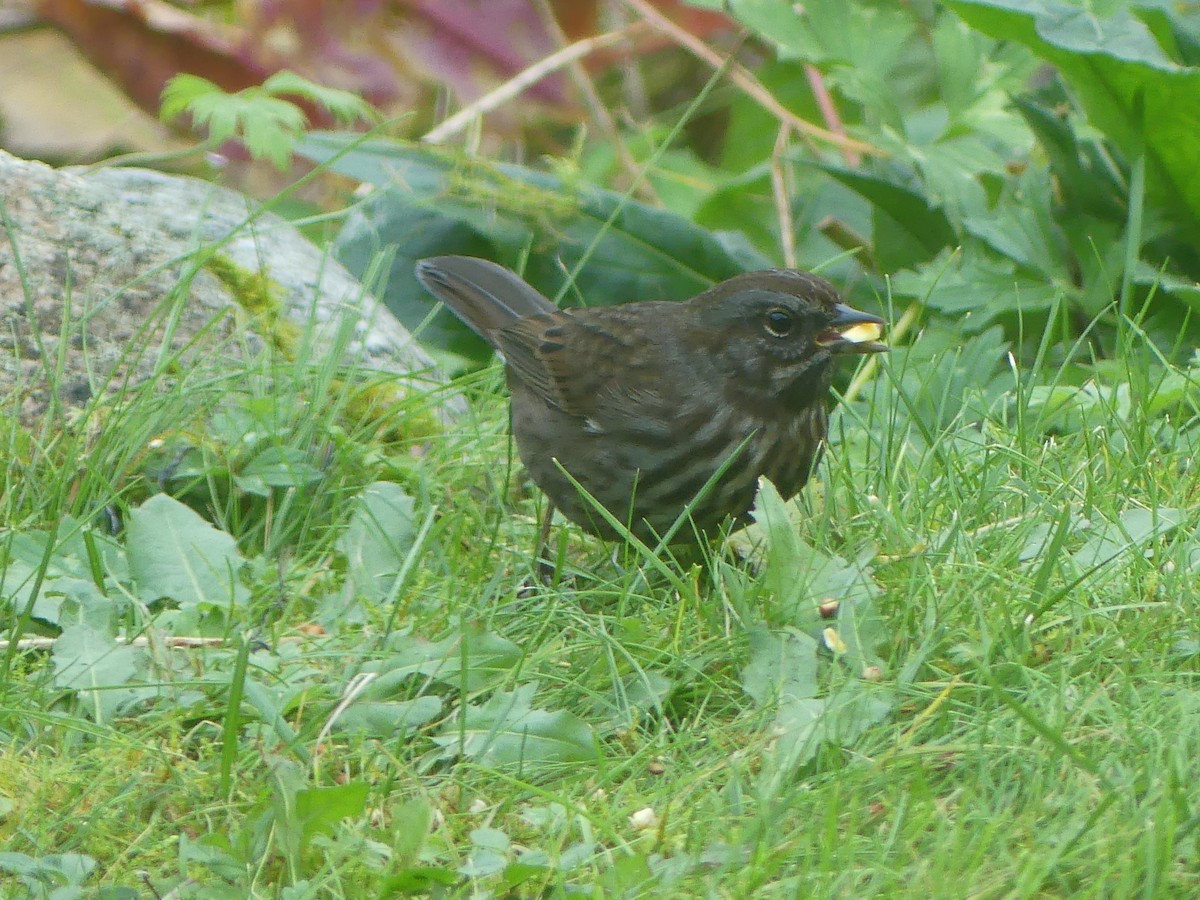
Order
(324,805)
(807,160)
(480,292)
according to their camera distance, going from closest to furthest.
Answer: (324,805)
(480,292)
(807,160)

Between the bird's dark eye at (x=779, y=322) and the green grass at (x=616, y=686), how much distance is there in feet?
1.08

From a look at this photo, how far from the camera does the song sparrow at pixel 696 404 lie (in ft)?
11.5

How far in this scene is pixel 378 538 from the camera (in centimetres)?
359

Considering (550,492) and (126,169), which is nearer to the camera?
(550,492)

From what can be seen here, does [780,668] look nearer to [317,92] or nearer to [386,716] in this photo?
[386,716]

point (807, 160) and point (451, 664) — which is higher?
point (807, 160)

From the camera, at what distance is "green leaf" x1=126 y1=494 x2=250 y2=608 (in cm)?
340

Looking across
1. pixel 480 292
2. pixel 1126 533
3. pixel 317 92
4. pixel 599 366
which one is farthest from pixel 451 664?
pixel 317 92

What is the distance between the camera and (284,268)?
4.65 meters

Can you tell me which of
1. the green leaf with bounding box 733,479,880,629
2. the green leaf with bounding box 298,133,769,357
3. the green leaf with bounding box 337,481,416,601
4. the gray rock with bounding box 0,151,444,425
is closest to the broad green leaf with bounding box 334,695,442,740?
the green leaf with bounding box 337,481,416,601

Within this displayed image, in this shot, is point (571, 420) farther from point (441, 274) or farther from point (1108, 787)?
point (1108, 787)

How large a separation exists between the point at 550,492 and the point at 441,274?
1.00 metres

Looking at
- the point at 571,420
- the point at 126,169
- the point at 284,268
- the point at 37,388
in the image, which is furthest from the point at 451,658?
the point at 126,169

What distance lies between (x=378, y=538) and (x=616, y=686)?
0.91 meters
